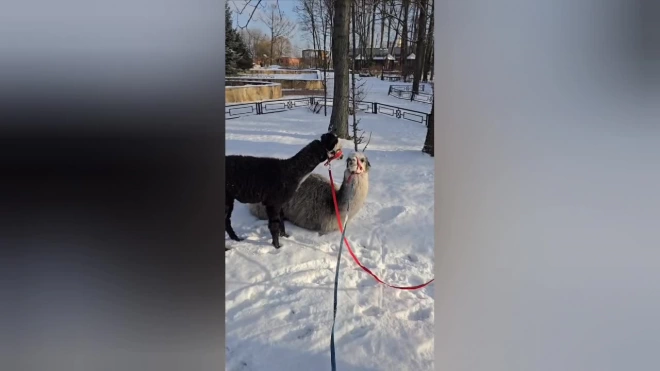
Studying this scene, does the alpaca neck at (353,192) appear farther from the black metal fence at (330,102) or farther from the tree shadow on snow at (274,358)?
the tree shadow on snow at (274,358)

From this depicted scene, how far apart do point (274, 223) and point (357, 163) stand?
530mm

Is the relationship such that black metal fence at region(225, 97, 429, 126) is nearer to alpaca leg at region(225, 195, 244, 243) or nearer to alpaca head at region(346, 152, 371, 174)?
alpaca head at region(346, 152, 371, 174)

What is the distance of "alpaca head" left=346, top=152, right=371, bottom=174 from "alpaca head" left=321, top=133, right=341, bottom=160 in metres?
0.07

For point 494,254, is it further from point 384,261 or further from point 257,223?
point 257,223

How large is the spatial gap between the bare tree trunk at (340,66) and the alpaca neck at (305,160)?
0.56ft

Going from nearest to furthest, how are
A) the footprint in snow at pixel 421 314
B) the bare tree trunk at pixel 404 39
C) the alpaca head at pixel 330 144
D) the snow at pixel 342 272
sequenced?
the snow at pixel 342 272 < the footprint in snow at pixel 421 314 < the bare tree trunk at pixel 404 39 < the alpaca head at pixel 330 144

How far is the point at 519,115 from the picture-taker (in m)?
0.59

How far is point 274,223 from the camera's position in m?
2.18

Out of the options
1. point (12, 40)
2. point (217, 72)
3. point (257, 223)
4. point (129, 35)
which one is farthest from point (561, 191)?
point (257, 223)

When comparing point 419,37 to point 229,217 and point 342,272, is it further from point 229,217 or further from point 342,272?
point 229,217

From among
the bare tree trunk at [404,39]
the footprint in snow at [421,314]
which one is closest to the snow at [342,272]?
the footprint in snow at [421,314]

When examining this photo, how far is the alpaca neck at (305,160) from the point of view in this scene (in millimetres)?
2084

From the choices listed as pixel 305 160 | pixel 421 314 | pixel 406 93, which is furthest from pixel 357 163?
pixel 421 314

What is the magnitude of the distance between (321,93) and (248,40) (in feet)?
1.53
